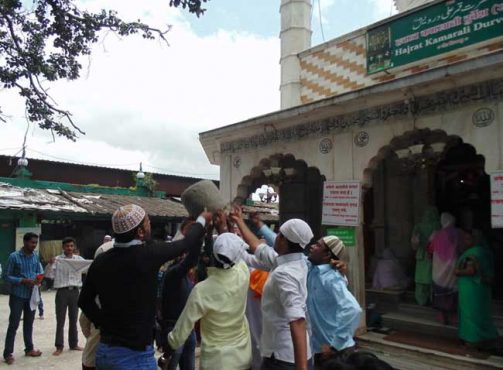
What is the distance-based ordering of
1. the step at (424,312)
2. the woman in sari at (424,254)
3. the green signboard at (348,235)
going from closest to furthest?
the green signboard at (348,235) < the step at (424,312) < the woman in sari at (424,254)

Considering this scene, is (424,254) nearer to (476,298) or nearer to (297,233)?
(476,298)

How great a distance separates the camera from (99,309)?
101 inches

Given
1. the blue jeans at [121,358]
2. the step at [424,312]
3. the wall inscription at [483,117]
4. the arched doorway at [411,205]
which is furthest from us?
the arched doorway at [411,205]

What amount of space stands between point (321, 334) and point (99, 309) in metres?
1.66

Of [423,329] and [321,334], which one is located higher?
[321,334]

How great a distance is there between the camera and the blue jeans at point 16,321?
552 cm

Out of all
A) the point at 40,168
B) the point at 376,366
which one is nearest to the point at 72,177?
the point at 40,168

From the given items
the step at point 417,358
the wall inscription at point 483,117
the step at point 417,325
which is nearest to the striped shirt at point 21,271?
the step at point 417,358

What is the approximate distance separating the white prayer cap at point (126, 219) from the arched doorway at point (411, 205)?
15.9 feet

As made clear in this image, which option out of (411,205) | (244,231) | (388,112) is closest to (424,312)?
(411,205)

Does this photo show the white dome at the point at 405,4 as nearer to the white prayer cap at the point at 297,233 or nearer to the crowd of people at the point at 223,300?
the crowd of people at the point at 223,300

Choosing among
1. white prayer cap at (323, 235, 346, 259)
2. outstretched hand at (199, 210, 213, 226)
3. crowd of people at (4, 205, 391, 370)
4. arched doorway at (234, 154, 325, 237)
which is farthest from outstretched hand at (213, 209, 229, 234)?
arched doorway at (234, 154, 325, 237)

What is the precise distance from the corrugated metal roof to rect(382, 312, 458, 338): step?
9.80m

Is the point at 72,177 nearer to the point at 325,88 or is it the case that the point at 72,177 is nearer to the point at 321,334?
the point at 325,88
